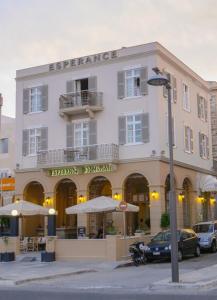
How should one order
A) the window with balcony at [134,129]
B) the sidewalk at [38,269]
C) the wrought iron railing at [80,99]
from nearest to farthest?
1. the sidewalk at [38,269]
2. the window with balcony at [134,129]
3. the wrought iron railing at [80,99]

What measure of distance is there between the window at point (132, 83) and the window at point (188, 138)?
521 centimetres

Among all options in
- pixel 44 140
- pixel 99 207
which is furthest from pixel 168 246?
pixel 44 140

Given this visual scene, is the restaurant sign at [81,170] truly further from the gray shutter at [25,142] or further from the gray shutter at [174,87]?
the gray shutter at [174,87]

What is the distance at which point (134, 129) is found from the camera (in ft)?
106

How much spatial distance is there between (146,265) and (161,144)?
986 centimetres

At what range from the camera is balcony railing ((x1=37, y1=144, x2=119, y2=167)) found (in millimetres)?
32281

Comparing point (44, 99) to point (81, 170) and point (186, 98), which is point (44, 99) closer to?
point (81, 170)

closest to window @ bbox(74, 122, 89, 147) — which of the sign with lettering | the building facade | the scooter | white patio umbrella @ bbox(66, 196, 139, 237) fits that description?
the building facade

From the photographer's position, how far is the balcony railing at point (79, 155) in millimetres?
32281

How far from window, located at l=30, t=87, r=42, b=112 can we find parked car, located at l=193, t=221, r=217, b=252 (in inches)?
532

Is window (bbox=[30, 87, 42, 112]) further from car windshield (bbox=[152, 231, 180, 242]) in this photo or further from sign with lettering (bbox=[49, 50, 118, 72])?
car windshield (bbox=[152, 231, 180, 242])

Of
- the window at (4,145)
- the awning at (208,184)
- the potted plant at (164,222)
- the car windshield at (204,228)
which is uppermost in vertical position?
the window at (4,145)

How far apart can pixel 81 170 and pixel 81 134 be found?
240 cm

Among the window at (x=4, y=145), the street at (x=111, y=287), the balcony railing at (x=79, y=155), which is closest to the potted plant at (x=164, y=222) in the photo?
the balcony railing at (x=79, y=155)
